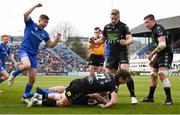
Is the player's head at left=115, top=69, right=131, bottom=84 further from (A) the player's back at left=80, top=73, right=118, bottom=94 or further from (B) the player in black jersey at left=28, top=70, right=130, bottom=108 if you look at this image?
(A) the player's back at left=80, top=73, right=118, bottom=94

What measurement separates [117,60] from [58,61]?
61.3m

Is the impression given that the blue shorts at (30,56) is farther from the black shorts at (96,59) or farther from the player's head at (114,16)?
the black shorts at (96,59)

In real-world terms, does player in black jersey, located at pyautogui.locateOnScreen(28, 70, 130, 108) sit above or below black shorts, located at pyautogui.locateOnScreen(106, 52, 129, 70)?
below

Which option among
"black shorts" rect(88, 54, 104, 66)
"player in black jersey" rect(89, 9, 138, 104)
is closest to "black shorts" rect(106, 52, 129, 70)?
"player in black jersey" rect(89, 9, 138, 104)

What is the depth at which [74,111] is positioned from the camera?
9.02 metres

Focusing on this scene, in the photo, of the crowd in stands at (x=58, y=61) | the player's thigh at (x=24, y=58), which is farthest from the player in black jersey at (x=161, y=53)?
the crowd in stands at (x=58, y=61)

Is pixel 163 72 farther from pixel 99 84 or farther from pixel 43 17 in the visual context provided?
pixel 43 17

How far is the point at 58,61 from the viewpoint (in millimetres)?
72562

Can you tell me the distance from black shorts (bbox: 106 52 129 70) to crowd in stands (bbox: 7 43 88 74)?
54.8 meters

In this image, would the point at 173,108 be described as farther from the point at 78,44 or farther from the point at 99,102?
the point at 78,44

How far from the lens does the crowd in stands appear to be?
68.7m

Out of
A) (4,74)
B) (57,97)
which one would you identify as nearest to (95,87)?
(57,97)

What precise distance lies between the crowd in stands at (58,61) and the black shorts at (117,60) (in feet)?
180

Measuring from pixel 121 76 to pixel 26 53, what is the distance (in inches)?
109
